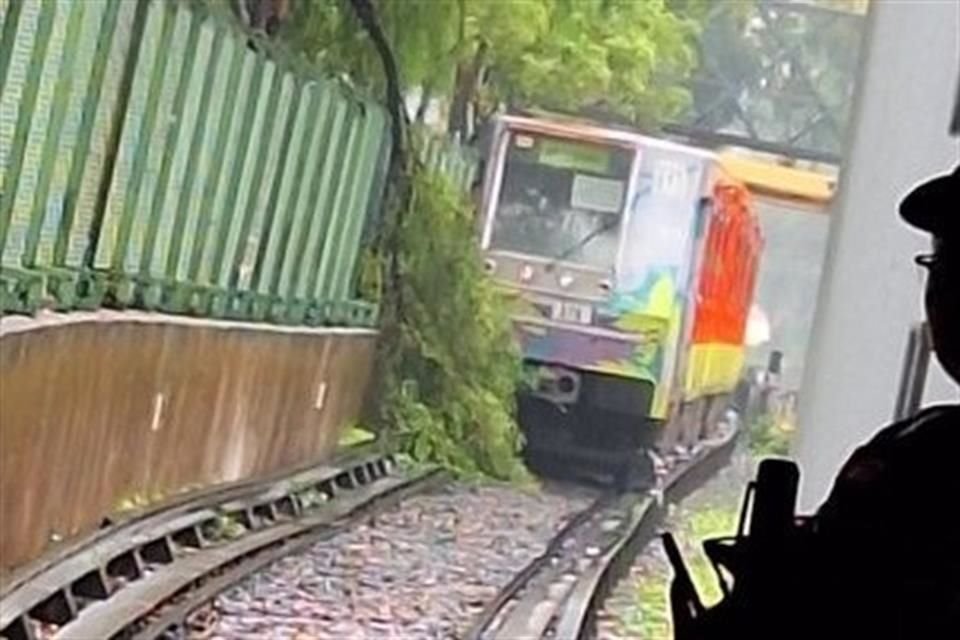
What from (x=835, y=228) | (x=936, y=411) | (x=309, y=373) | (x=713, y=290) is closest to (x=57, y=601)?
(x=309, y=373)

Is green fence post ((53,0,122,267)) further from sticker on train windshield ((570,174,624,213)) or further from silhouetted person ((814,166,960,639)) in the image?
silhouetted person ((814,166,960,639))

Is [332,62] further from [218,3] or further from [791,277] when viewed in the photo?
[791,277]

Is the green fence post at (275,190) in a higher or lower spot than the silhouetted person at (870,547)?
higher

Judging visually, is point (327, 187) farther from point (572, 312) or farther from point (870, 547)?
point (870, 547)

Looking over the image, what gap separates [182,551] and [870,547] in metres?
1.74

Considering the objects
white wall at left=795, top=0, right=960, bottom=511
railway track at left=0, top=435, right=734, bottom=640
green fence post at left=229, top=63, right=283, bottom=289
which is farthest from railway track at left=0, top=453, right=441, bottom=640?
white wall at left=795, top=0, right=960, bottom=511

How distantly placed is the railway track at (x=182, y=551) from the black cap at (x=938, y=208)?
155cm

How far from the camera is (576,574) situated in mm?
2344

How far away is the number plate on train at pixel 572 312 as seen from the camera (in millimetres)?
2301

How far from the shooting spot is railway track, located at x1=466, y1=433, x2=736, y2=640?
7.59 ft

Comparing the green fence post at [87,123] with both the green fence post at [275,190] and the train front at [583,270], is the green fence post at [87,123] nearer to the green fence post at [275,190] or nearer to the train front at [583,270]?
the green fence post at [275,190]

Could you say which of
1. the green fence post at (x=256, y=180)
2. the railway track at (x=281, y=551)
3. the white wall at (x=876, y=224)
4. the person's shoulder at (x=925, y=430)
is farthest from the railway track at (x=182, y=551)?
the person's shoulder at (x=925, y=430)

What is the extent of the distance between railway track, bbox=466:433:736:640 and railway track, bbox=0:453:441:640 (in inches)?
6.7

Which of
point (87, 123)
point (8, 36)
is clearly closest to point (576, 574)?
point (87, 123)
